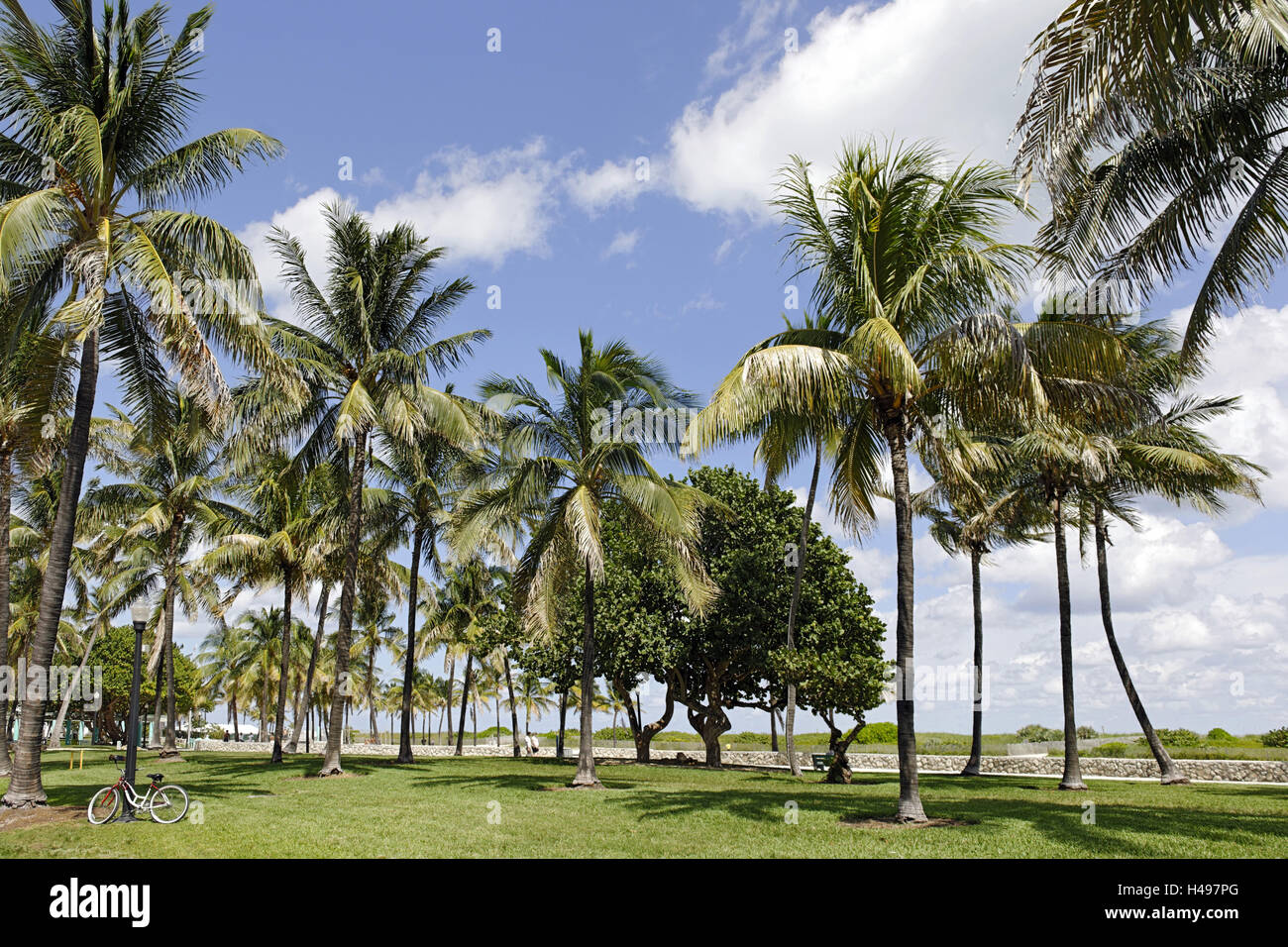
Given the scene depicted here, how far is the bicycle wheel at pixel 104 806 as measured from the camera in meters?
11.4

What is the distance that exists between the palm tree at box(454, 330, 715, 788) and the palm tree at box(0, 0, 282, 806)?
558cm

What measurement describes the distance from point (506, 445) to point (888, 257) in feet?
29.9

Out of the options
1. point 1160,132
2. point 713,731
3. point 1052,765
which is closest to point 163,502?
point 713,731

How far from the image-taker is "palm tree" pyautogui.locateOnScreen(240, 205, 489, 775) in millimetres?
19875

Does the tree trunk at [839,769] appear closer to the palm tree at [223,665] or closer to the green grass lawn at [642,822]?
the green grass lawn at [642,822]

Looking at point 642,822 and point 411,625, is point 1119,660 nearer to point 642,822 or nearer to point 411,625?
point 642,822

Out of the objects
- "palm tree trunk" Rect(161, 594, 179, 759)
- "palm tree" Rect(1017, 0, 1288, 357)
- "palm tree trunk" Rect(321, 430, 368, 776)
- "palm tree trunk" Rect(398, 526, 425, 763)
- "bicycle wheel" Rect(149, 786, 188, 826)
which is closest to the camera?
"palm tree" Rect(1017, 0, 1288, 357)

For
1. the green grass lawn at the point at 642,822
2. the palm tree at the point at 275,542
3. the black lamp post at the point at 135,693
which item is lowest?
the green grass lawn at the point at 642,822

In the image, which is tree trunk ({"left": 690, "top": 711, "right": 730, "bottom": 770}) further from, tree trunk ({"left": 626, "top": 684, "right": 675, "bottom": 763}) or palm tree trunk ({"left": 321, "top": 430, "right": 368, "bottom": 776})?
palm tree trunk ({"left": 321, "top": 430, "right": 368, "bottom": 776})

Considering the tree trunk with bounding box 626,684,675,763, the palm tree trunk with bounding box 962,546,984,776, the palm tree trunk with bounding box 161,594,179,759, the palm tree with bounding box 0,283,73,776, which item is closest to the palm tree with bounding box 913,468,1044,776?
the palm tree trunk with bounding box 962,546,984,776

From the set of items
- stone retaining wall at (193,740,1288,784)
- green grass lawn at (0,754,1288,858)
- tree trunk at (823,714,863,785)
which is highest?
green grass lawn at (0,754,1288,858)

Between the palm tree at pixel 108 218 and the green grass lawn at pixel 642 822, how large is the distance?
365 centimetres

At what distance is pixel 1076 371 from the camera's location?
12.4 metres

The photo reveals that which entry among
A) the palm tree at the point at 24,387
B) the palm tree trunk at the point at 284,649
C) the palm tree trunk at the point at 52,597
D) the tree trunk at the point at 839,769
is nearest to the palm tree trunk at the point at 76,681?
the palm tree trunk at the point at 284,649
